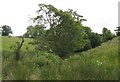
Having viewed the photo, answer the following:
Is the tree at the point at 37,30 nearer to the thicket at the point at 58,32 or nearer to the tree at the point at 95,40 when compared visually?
the thicket at the point at 58,32

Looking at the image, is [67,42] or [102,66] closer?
[102,66]

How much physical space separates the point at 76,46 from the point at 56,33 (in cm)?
404

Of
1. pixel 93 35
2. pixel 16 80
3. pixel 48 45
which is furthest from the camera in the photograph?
pixel 93 35

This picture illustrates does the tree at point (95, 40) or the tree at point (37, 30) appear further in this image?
the tree at point (95, 40)

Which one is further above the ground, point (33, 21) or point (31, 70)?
point (33, 21)

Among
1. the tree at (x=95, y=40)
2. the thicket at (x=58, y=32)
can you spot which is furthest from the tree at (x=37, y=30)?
the tree at (x=95, y=40)

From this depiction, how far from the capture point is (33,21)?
2079 inches

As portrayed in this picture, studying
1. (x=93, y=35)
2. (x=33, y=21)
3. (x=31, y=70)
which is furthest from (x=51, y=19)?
(x=31, y=70)

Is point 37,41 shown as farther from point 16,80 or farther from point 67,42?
point 16,80

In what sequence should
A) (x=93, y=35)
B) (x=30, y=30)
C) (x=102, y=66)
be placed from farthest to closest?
(x=93, y=35), (x=30, y=30), (x=102, y=66)

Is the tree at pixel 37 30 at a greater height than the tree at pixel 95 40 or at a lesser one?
greater

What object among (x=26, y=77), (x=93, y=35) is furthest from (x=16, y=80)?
(x=93, y=35)

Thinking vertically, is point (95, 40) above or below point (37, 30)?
below

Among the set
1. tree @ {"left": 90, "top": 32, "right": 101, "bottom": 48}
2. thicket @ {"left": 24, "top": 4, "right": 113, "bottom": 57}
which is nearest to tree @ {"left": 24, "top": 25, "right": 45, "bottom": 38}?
thicket @ {"left": 24, "top": 4, "right": 113, "bottom": 57}
